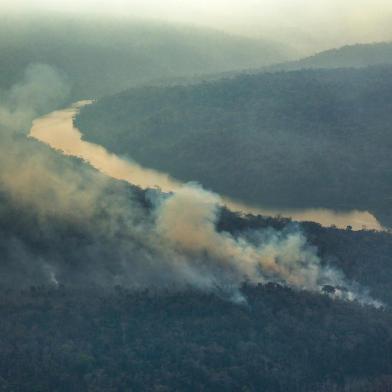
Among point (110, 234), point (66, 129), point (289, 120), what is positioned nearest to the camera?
point (110, 234)

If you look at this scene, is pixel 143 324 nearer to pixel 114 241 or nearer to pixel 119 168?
pixel 114 241

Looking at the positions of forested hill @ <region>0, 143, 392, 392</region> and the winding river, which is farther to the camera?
the winding river

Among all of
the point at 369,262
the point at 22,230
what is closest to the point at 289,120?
the point at 369,262

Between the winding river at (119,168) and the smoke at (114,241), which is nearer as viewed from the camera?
the smoke at (114,241)

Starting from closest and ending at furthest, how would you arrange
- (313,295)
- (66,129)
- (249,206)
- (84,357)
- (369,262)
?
(84,357)
(313,295)
(369,262)
(249,206)
(66,129)

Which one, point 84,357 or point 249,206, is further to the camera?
point 249,206

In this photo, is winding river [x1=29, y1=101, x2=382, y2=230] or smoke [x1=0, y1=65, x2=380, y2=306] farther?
winding river [x1=29, y1=101, x2=382, y2=230]

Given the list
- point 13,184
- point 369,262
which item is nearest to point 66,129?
point 13,184

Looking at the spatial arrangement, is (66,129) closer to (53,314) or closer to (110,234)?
(110,234)

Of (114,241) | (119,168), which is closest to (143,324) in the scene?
(114,241)
